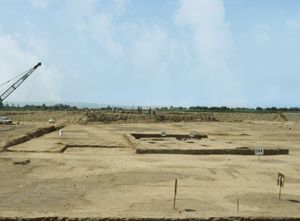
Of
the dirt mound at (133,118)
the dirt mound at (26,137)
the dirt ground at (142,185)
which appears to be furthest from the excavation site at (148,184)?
the dirt mound at (133,118)

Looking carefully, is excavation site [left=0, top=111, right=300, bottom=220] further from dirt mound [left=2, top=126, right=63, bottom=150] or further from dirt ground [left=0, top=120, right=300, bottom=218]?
dirt mound [left=2, top=126, right=63, bottom=150]

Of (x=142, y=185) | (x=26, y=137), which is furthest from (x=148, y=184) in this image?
(x=26, y=137)

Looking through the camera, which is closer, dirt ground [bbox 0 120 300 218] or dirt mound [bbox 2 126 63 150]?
dirt ground [bbox 0 120 300 218]

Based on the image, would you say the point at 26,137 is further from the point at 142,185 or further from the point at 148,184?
the point at 142,185

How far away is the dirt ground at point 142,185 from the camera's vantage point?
41.1 ft

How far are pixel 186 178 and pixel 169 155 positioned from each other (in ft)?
25.7

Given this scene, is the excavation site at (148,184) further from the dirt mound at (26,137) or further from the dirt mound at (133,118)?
the dirt mound at (133,118)

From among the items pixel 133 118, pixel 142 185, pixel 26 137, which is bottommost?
pixel 142 185

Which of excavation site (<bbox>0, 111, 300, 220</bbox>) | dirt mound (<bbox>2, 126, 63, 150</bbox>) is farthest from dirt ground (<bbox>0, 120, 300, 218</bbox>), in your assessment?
dirt mound (<bbox>2, 126, 63, 150</bbox>)

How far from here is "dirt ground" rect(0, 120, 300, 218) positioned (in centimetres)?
1252

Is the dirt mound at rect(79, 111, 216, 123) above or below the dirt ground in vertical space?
above

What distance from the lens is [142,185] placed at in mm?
16469

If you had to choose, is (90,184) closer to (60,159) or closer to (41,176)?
(41,176)

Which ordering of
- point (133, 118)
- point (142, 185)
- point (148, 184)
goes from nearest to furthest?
1. point (142, 185)
2. point (148, 184)
3. point (133, 118)
